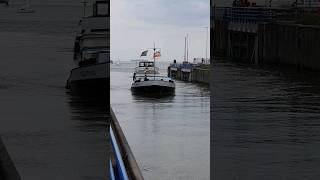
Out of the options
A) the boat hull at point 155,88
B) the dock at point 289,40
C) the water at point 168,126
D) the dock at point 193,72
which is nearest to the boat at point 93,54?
Result: the water at point 168,126

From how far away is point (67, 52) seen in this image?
158 inches

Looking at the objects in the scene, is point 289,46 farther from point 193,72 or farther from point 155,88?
point 193,72

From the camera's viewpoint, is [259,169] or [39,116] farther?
[259,169]

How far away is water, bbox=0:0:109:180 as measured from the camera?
→ 3.97 m

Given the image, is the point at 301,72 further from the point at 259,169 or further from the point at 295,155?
the point at 259,169

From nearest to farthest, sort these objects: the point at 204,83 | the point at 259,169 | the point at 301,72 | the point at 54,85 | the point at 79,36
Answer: the point at 79,36 < the point at 54,85 < the point at 204,83 < the point at 259,169 < the point at 301,72

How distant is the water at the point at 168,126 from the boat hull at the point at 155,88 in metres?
0.10

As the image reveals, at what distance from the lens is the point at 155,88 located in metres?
8.84

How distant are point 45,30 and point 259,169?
8.28 metres

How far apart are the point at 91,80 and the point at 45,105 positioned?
0.42 m

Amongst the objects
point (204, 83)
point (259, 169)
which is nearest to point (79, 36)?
point (204, 83)

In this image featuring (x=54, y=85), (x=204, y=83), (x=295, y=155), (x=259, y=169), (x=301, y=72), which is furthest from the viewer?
(x=301, y=72)

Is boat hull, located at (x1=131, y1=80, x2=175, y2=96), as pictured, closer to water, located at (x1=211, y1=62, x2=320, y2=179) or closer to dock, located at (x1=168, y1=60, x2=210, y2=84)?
dock, located at (x1=168, y1=60, x2=210, y2=84)

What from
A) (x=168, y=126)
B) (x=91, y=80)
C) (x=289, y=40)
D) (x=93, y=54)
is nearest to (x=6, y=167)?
(x=91, y=80)
